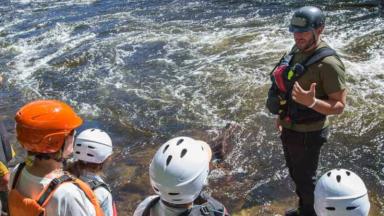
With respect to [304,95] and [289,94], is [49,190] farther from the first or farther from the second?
[289,94]

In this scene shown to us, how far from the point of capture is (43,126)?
9.52ft

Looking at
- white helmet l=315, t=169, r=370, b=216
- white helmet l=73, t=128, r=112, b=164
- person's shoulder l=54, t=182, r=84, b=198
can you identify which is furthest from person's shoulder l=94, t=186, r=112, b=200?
white helmet l=315, t=169, r=370, b=216

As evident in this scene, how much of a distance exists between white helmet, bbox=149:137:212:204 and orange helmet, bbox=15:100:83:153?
0.60 m

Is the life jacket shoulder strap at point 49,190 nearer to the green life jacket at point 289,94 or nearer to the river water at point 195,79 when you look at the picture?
the green life jacket at point 289,94

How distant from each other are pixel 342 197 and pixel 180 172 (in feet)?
3.23

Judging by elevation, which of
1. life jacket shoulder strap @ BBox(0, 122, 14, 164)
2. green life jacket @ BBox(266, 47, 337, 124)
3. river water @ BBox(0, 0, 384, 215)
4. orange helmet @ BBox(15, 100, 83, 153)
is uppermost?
orange helmet @ BBox(15, 100, 83, 153)

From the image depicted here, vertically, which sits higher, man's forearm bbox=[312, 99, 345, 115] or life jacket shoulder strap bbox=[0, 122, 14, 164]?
man's forearm bbox=[312, 99, 345, 115]

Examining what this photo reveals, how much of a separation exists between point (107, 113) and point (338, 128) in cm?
415

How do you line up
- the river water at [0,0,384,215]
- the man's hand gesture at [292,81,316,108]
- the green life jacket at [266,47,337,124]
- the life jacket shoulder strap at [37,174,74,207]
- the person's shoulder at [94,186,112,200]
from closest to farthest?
1. the life jacket shoulder strap at [37,174,74,207]
2. the person's shoulder at [94,186,112,200]
3. the man's hand gesture at [292,81,316,108]
4. the green life jacket at [266,47,337,124]
5. the river water at [0,0,384,215]

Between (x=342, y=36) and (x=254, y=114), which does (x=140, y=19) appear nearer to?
(x=342, y=36)

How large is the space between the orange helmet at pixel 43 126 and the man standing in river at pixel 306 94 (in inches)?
75.6

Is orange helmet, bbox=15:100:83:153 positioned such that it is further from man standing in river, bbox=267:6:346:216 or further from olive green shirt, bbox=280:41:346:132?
olive green shirt, bbox=280:41:346:132

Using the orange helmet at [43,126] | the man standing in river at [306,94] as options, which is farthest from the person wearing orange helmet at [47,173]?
the man standing in river at [306,94]

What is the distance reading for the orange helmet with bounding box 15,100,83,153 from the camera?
2.90m
